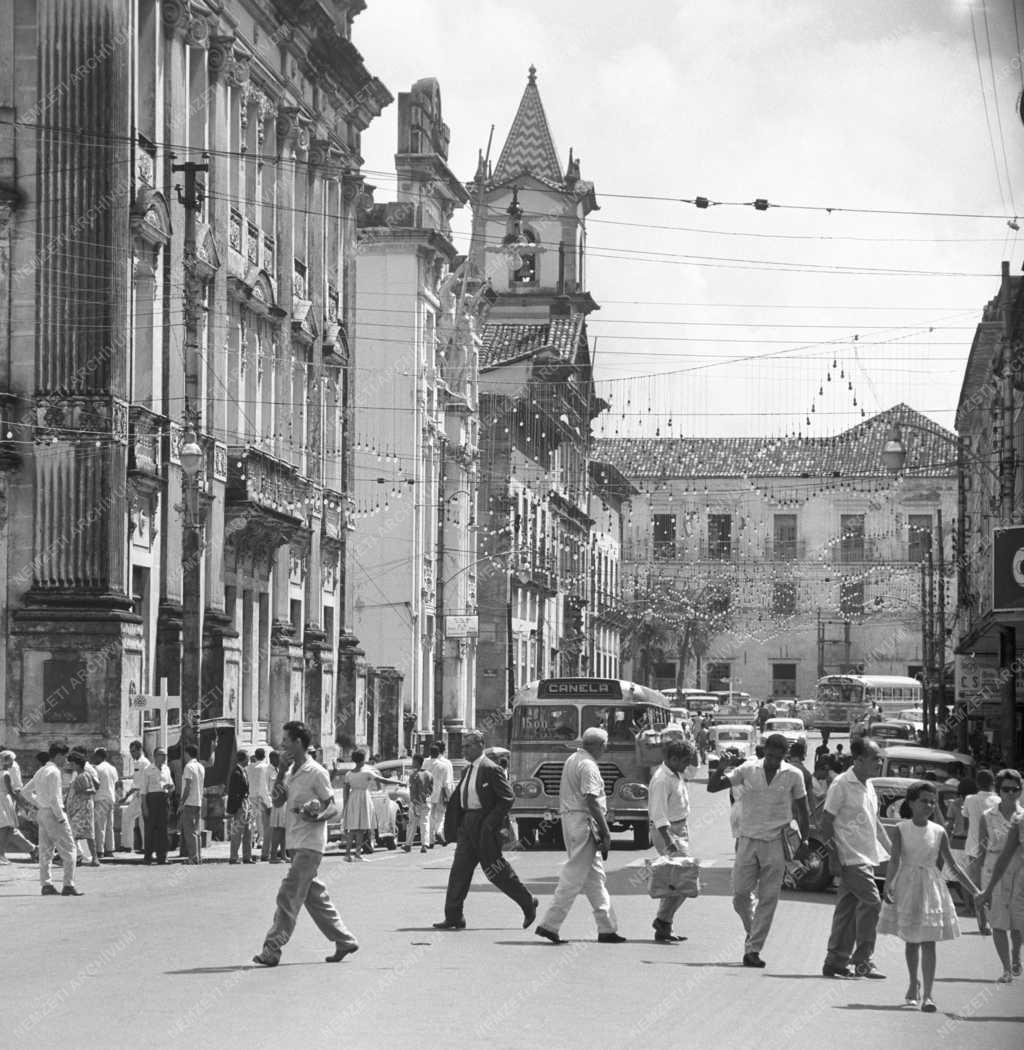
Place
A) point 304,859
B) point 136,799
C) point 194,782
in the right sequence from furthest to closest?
1. point 136,799
2. point 194,782
3. point 304,859

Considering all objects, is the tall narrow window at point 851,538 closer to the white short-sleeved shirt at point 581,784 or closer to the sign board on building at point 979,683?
the sign board on building at point 979,683

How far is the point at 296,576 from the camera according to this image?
4847cm

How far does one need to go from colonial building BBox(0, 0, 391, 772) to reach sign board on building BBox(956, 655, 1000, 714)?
18583 millimetres

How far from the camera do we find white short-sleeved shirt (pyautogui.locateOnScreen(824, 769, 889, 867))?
15.9m

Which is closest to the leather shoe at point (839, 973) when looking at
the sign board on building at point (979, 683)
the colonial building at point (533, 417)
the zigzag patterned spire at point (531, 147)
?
the sign board on building at point (979, 683)

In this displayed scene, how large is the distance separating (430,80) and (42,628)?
3449cm

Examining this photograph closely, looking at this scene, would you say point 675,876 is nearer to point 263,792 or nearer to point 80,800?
point 80,800

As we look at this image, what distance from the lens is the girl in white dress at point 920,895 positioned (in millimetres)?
14469

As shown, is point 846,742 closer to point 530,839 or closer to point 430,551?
point 430,551

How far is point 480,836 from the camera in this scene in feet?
61.5

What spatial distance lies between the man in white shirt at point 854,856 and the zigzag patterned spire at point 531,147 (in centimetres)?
8556

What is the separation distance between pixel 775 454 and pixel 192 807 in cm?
9578

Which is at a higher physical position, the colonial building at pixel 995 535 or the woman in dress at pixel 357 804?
the colonial building at pixel 995 535

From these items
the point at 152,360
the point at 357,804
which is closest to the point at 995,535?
the point at 357,804
